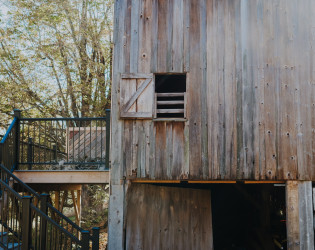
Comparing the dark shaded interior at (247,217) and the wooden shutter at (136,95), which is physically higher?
the wooden shutter at (136,95)

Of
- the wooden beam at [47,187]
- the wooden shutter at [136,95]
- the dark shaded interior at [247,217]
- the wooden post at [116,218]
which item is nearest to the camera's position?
the wooden post at [116,218]

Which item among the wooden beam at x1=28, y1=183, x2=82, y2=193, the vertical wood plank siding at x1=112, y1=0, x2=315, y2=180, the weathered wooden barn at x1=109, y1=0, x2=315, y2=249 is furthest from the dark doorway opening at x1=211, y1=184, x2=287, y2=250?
the wooden beam at x1=28, y1=183, x2=82, y2=193

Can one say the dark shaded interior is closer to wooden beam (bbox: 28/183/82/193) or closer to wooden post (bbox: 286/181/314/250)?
wooden post (bbox: 286/181/314/250)

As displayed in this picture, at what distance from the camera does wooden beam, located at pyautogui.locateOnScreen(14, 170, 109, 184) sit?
8.34 metres

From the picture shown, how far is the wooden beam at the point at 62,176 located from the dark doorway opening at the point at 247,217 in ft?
12.2

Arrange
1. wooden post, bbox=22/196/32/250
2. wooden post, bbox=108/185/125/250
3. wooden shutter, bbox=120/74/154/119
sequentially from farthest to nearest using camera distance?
wooden shutter, bbox=120/74/154/119
wooden post, bbox=108/185/125/250
wooden post, bbox=22/196/32/250

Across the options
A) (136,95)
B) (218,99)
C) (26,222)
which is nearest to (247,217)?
(218,99)

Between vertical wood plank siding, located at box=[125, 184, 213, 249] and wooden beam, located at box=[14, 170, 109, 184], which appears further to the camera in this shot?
wooden beam, located at box=[14, 170, 109, 184]

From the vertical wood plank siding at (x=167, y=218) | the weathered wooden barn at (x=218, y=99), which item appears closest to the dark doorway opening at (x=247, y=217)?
the vertical wood plank siding at (x=167, y=218)

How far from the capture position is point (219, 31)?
6.88 metres

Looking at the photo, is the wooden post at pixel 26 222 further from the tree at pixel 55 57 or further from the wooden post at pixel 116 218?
the tree at pixel 55 57

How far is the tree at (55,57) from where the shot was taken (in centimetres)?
1605

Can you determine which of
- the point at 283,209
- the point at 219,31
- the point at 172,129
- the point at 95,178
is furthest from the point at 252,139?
the point at 283,209

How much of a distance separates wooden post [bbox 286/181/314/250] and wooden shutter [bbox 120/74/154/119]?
3090 millimetres
